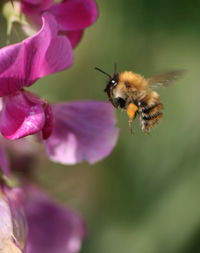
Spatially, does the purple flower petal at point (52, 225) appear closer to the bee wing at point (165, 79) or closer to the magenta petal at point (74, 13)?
the bee wing at point (165, 79)

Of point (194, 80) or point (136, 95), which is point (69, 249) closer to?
point (136, 95)

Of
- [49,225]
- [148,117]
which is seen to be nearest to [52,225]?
[49,225]

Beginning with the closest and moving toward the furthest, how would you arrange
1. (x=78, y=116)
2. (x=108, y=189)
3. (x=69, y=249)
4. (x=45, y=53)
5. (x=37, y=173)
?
(x=45, y=53)
(x=78, y=116)
(x=69, y=249)
(x=37, y=173)
(x=108, y=189)

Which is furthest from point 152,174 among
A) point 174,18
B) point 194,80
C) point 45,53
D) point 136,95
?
point 45,53

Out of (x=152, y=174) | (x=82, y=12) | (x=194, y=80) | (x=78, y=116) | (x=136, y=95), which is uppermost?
(x=82, y=12)

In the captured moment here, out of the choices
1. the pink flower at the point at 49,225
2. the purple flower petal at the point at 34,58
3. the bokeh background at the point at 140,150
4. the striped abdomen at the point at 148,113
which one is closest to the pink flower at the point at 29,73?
the purple flower petal at the point at 34,58

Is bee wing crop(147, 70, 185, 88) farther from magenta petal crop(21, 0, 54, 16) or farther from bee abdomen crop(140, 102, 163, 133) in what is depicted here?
magenta petal crop(21, 0, 54, 16)

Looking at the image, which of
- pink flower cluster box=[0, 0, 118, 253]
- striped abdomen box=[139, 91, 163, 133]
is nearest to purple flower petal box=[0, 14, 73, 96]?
pink flower cluster box=[0, 0, 118, 253]
